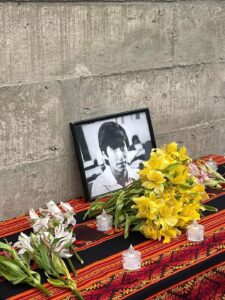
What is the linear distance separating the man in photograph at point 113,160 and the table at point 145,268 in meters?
0.34

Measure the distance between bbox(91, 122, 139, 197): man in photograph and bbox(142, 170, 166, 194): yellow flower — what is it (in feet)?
1.75

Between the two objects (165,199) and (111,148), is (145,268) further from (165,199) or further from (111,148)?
(111,148)

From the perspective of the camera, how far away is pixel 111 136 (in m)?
2.61

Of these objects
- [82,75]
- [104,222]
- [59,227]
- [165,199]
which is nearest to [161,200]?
[165,199]

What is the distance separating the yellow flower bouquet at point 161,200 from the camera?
2000mm

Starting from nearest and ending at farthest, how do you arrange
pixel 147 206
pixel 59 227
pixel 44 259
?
1. pixel 44 259
2. pixel 59 227
3. pixel 147 206

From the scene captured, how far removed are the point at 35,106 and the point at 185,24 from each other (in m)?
1.04

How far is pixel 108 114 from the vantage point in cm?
265

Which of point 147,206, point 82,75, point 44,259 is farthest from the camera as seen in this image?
point 82,75

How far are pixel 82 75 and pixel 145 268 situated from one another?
1.02m

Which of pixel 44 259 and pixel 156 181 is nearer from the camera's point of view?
pixel 44 259

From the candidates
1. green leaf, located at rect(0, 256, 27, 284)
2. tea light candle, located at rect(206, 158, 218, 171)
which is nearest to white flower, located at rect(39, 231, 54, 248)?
green leaf, located at rect(0, 256, 27, 284)

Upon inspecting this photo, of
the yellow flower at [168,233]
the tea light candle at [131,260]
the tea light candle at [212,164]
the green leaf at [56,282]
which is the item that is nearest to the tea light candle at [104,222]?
the yellow flower at [168,233]

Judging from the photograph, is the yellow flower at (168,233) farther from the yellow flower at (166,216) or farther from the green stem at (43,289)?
the green stem at (43,289)
